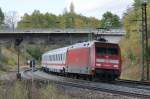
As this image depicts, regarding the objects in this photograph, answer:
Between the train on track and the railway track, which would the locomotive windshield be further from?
the railway track

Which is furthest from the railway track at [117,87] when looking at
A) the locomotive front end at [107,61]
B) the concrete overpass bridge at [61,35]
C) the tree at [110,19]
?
the tree at [110,19]

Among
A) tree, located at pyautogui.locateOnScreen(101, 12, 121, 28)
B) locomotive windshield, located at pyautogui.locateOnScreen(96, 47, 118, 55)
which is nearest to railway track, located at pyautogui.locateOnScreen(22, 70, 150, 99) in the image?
locomotive windshield, located at pyautogui.locateOnScreen(96, 47, 118, 55)

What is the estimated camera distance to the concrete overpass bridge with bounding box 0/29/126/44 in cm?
8719

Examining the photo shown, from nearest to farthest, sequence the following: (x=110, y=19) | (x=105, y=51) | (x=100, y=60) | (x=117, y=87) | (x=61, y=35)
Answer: (x=117, y=87), (x=100, y=60), (x=105, y=51), (x=61, y=35), (x=110, y=19)

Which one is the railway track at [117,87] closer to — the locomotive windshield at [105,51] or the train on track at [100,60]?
the train on track at [100,60]

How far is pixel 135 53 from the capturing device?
66.6m

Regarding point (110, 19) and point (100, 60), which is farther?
point (110, 19)

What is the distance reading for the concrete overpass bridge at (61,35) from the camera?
87.2 meters

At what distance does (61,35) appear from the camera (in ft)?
296

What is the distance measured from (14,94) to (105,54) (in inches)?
844

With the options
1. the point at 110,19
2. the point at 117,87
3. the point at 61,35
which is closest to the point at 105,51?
the point at 117,87

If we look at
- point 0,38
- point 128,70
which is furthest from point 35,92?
point 0,38

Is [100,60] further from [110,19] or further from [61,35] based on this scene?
[110,19]

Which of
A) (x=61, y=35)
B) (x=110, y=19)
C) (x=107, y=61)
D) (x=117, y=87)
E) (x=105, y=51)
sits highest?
(x=110, y=19)
